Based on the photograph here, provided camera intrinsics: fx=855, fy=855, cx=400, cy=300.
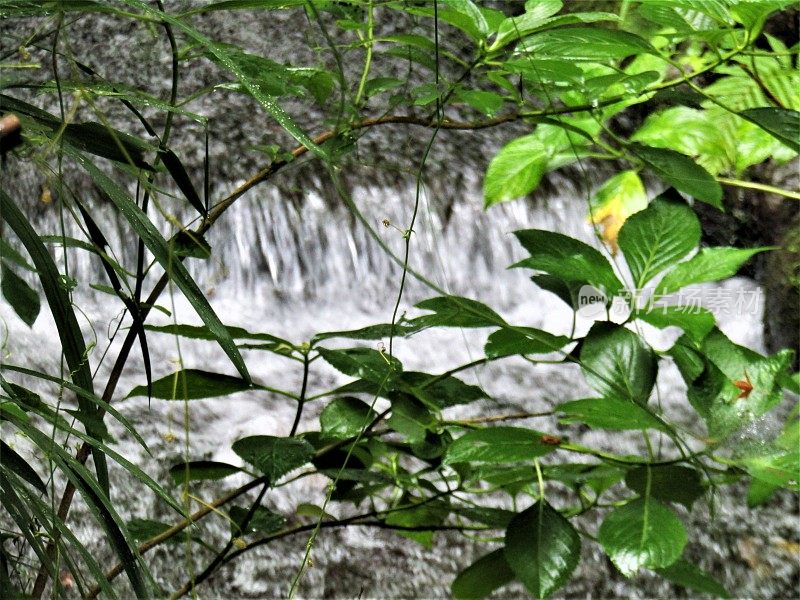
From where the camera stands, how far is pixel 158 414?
74.3 inches

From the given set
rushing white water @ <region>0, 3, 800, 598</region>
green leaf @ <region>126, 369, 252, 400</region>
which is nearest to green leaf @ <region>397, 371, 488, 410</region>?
green leaf @ <region>126, 369, 252, 400</region>

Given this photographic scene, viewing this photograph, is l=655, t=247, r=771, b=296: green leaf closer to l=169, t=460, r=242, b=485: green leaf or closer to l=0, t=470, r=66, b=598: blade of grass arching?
l=169, t=460, r=242, b=485: green leaf

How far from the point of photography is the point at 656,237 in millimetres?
676

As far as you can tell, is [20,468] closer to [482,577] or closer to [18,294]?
[18,294]

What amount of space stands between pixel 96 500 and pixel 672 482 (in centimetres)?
45

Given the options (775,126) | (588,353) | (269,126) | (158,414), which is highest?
(775,126)

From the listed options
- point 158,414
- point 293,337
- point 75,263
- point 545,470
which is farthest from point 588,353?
point 75,263

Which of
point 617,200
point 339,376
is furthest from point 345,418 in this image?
point 339,376

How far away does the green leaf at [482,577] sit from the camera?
757 millimetres

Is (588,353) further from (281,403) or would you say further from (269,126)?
(269,126)

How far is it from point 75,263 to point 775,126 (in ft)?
7.52

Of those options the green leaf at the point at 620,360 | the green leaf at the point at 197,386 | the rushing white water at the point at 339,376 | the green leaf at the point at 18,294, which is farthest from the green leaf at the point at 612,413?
the rushing white water at the point at 339,376

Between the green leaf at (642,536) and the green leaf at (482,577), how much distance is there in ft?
0.50

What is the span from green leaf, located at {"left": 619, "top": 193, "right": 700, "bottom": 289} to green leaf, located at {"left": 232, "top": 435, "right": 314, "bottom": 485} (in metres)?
0.29
